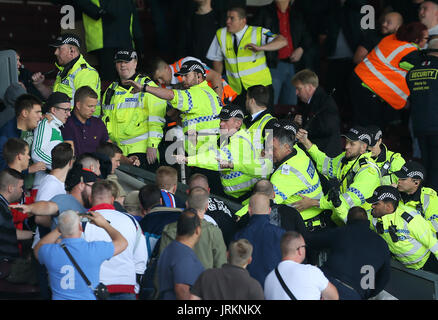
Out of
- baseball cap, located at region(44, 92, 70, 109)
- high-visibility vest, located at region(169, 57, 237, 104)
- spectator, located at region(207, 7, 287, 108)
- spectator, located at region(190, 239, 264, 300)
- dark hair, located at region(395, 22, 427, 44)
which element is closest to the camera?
spectator, located at region(190, 239, 264, 300)

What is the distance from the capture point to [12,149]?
7.61m

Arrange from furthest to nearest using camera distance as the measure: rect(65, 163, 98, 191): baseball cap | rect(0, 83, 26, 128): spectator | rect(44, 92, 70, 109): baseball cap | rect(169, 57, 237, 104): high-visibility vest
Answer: rect(169, 57, 237, 104): high-visibility vest < rect(0, 83, 26, 128): spectator < rect(44, 92, 70, 109): baseball cap < rect(65, 163, 98, 191): baseball cap

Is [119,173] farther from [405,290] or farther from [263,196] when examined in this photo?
[405,290]

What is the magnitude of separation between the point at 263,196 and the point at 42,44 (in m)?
7.18

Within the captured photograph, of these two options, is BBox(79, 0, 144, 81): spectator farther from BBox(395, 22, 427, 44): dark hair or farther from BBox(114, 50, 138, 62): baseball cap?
BBox(395, 22, 427, 44): dark hair

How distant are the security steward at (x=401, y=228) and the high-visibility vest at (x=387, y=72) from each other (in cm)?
311

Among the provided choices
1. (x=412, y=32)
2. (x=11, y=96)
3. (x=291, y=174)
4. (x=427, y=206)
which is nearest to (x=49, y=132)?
(x=11, y=96)

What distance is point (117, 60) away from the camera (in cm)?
953

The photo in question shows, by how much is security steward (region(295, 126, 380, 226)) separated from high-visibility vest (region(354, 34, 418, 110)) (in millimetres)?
2449

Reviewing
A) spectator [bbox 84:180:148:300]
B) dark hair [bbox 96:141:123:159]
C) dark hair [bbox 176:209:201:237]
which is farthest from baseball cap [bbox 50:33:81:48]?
dark hair [bbox 176:209:201:237]

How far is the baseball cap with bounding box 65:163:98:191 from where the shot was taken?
7.05m

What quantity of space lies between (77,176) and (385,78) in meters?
5.34

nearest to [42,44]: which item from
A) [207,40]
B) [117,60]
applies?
[207,40]
